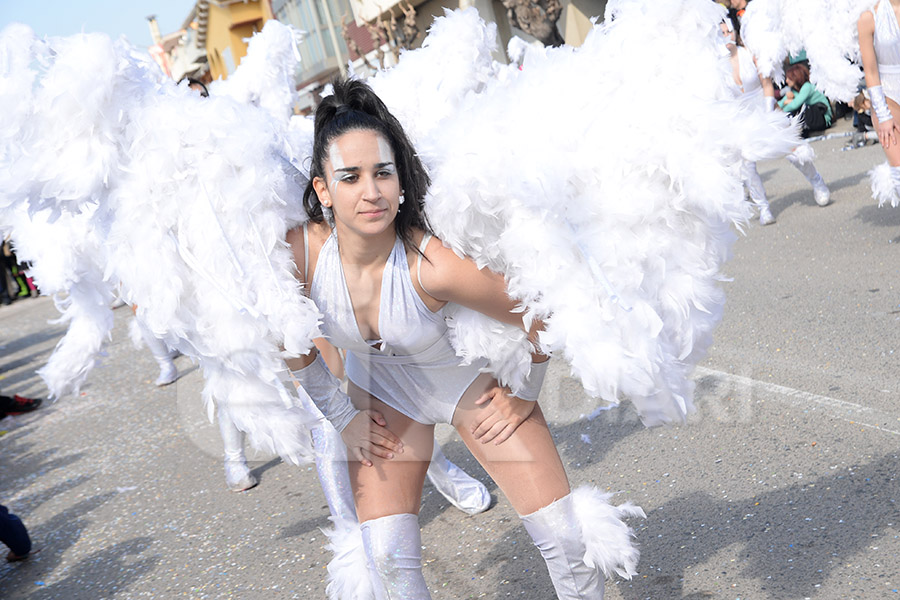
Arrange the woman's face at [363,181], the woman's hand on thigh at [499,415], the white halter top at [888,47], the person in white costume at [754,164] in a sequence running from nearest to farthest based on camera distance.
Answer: the woman's face at [363,181] → the woman's hand on thigh at [499,415] → the white halter top at [888,47] → the person in white costume at [754,164]

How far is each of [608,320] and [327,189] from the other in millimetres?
799

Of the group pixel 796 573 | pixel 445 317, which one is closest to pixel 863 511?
pixel 796 573

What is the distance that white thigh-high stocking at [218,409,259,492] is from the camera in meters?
4.47

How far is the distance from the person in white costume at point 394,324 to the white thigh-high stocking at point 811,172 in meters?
5.25

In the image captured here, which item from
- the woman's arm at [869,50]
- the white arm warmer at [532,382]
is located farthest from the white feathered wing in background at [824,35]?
the white arm warmer at [532,382]

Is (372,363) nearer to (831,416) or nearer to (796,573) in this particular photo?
(796,573)

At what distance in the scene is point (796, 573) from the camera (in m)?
2.53

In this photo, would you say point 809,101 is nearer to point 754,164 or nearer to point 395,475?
point 754,164

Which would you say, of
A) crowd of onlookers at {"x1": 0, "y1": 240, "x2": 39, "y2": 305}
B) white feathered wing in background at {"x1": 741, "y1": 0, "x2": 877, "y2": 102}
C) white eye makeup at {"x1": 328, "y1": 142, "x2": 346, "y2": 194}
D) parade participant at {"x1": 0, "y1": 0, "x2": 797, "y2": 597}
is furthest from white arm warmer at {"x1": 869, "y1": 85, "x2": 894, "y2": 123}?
→ crowd of onlookers at {"x1": 0, "y1": 240, "x2": 39, "y2": 305}

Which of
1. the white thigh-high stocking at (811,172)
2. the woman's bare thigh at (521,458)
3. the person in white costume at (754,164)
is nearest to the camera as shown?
the woman's bare thigh at (521,458)

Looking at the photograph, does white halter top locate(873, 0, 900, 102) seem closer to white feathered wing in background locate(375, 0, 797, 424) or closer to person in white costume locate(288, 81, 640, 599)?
white feathered wing in background locate(375, 0, 797, 424)

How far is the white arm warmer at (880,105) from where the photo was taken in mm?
4941

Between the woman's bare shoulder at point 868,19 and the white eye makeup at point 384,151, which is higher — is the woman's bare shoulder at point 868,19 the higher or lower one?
the lower one

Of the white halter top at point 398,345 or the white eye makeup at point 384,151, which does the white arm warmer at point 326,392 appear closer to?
the white halter top at point 398,345
